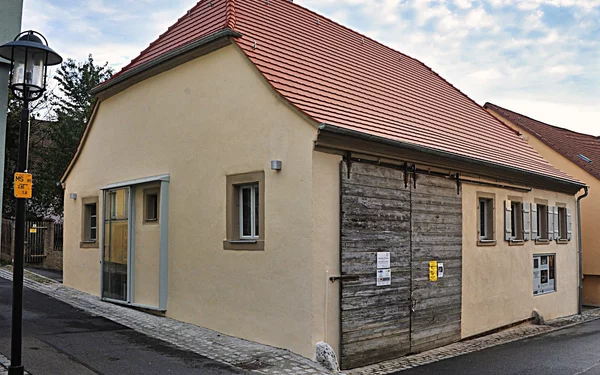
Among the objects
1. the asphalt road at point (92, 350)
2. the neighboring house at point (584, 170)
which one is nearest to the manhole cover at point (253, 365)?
the asphalt road at point (92, 350)

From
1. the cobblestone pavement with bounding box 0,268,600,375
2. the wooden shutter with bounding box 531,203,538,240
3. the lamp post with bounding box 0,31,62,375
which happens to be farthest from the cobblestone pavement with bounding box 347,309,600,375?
the lamp post with bounding box 0,31,62,375

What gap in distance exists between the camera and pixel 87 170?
15898 mm

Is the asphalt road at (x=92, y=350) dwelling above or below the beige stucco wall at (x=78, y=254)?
below

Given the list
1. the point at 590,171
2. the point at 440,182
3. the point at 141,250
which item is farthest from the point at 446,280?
the point at 590,171

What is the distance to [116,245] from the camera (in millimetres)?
13883

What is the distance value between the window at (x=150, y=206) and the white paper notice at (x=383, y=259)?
5.17 m

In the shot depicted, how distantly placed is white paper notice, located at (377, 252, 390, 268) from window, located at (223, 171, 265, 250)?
6.84 ft

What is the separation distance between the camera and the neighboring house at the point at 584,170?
20188mm

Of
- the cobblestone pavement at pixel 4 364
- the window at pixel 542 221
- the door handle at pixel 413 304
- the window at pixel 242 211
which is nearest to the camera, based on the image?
the cobblestone pavement at pixel 4 364

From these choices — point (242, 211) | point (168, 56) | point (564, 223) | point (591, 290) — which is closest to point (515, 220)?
point (564, 223)

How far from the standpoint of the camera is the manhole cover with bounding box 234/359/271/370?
8.60 metres

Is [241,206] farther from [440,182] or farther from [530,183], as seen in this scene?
[530,183]

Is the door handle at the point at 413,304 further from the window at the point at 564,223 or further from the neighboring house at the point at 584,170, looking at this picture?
the neighboring house at the point at 584,170

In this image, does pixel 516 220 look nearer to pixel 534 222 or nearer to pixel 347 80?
pixel 534 222
